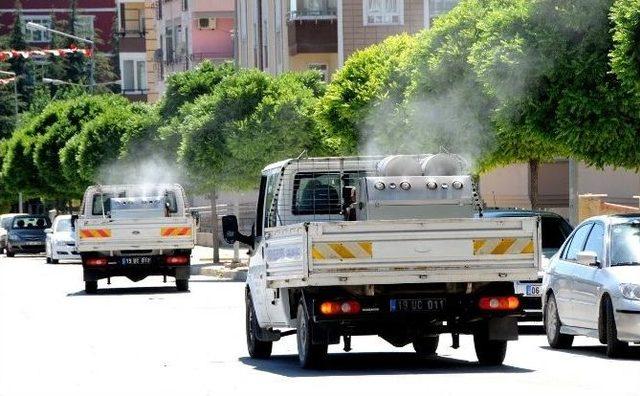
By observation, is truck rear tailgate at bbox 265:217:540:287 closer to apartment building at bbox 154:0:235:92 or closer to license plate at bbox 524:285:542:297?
license plate at bbox 524:285:542:297

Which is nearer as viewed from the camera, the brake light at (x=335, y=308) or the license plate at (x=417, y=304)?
the brake light at (x=335, y=308)

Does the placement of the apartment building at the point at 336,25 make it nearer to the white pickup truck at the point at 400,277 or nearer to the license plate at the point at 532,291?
the license plate at the point at 532,291

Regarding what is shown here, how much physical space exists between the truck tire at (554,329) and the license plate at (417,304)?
12.9 feet

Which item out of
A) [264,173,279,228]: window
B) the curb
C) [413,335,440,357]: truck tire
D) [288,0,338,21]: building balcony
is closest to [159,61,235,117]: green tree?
[288,0,338,21]: building balcony

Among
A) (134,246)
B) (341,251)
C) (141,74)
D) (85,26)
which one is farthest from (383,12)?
(85,26)

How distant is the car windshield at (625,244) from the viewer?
21.1 metres

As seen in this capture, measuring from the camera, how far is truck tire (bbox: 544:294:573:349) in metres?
22.8

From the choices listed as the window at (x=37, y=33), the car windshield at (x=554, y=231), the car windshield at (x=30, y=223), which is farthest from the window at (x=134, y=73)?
the car windshield at (x=554, y=231)

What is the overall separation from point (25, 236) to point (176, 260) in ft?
129

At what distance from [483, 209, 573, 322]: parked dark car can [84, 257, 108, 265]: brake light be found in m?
14.9

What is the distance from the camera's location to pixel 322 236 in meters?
18.7

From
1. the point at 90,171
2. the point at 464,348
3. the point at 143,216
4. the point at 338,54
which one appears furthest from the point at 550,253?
the point at 90,171

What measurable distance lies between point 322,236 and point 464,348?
477cm

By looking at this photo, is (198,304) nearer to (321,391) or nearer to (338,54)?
(321,391)
